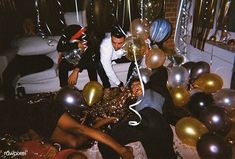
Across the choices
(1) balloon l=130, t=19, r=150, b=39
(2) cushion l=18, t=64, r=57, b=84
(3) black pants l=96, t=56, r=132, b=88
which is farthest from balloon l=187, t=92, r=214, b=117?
(2) cushion l=18, t=64, r=57, b=84

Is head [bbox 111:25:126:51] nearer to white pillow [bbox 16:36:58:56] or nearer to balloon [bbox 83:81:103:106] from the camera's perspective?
balloon [bbox 83:81:103:106]

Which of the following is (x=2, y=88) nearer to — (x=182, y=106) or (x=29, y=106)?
(x=29, y=106)

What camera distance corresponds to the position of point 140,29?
2.86 meters

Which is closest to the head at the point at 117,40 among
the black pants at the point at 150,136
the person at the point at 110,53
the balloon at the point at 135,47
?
the person at the point at 110,53

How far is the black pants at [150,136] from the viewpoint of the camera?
1896mm

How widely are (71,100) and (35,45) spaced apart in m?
1.15

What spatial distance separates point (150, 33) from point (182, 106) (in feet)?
3.02

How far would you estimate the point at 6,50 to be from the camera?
315cm

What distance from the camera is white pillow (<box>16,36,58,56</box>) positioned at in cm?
313

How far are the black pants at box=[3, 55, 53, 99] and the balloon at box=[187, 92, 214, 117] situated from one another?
6.21 ft

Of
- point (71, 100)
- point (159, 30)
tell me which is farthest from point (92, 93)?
point (159, 30)

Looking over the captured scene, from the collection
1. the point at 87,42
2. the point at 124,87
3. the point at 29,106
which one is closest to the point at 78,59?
the point at 87,42

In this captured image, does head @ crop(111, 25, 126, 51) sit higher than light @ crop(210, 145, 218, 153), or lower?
higher

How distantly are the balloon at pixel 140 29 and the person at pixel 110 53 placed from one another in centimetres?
17
